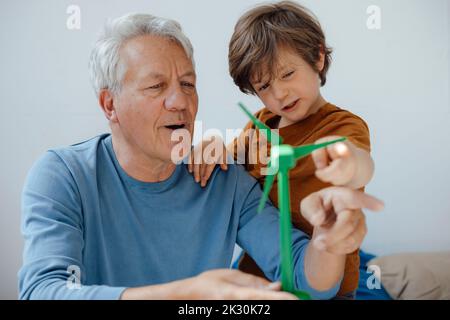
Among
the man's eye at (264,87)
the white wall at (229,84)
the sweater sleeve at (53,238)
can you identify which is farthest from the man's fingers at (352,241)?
the white wall at (229,84)

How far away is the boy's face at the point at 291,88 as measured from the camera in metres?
1.36

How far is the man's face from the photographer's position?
1314 mm

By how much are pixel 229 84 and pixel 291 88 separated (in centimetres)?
86

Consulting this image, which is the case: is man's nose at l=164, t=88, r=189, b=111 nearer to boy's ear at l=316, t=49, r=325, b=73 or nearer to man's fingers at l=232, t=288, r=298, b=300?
boy's ear at l=316, t=49, r=325, b=73

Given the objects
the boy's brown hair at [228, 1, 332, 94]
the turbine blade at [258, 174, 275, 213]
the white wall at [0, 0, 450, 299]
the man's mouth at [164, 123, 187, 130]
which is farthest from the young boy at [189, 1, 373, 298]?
the white wall at [0, 0, 450, 299]

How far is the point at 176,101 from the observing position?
1306 mm

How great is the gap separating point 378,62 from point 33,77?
1.44 m

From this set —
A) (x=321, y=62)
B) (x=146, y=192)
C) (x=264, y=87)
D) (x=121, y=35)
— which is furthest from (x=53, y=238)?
(x=321, y=62)

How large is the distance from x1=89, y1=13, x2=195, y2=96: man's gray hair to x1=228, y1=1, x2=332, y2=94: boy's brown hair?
162 mm

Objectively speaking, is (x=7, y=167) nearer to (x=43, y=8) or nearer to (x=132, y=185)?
(x=43, y=8)

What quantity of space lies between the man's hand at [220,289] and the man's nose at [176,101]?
50cm

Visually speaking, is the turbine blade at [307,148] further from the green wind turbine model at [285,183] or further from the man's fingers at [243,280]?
the man's fingers at [243,280]
